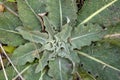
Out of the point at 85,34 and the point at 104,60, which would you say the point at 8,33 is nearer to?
the point at 85,34

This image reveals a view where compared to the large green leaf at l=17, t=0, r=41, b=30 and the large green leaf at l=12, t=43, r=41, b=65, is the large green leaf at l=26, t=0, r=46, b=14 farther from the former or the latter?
the large green leaf at l=12, t=43, r=41, b=65

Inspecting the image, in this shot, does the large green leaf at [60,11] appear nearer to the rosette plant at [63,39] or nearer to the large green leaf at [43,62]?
the rosette plant at [63,39]

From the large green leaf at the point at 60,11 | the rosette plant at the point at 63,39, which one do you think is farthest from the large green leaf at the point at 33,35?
the large green leaf at the point at 60,11

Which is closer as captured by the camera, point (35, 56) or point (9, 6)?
point (35, 56)

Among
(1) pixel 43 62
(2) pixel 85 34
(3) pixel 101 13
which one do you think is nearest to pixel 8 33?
(1) pixel 43 62

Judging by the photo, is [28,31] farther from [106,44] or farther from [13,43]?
[106,44]

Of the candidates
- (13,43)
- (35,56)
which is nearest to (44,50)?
(35,56)

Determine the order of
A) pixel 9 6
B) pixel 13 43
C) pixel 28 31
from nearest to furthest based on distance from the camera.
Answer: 1. pixel 28 31
2. pixel 13 43
3. pixel 9 6
